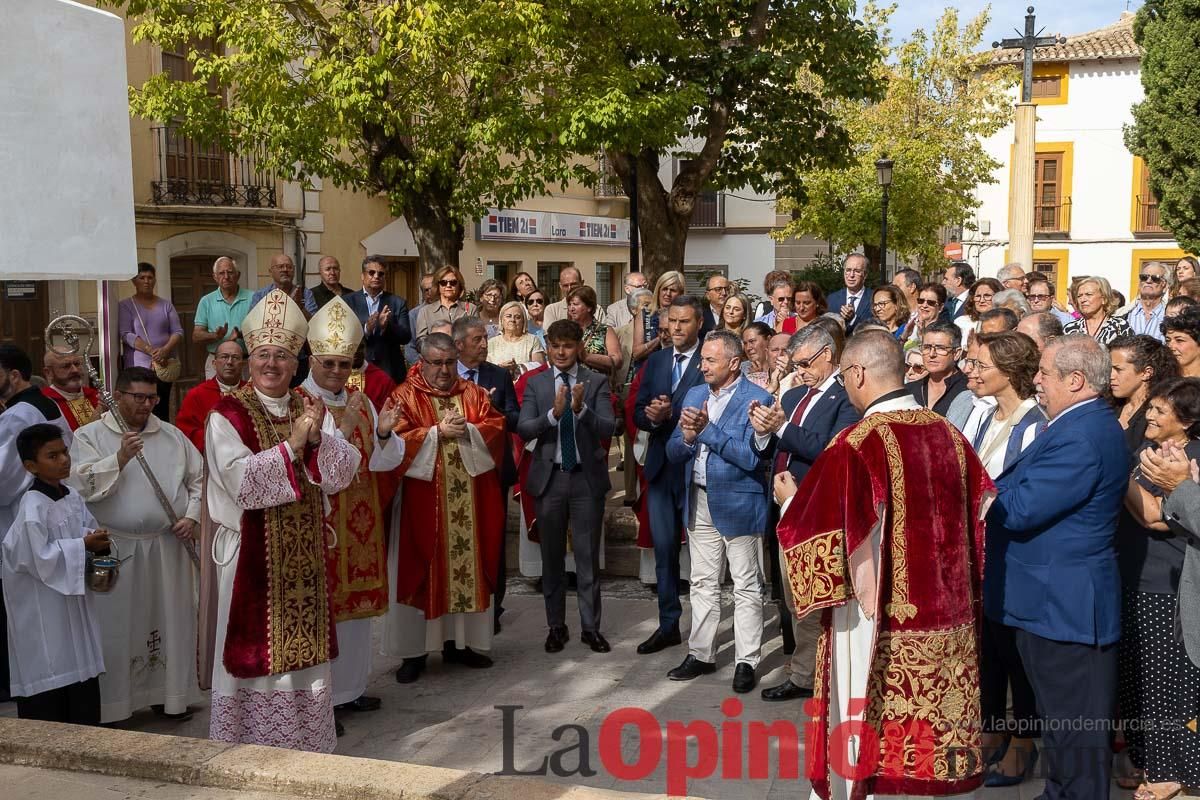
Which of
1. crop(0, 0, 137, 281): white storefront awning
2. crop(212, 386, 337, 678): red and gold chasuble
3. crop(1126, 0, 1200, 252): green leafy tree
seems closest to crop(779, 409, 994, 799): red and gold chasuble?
crop(212, 386, 337, 678): red and gold chasuble

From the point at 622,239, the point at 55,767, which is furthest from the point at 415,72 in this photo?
the point at 622,239

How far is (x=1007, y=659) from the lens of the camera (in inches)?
188

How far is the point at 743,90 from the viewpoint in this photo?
49.6ft

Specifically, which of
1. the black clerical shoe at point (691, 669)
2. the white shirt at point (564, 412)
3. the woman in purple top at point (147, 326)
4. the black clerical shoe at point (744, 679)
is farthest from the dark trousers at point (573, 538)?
the woman in purple top at point (147, 326)

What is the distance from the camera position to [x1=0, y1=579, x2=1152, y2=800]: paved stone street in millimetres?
→ 4979

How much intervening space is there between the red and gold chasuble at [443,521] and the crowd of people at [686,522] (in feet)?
0.05

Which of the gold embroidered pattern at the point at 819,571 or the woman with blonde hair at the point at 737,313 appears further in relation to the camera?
the woman with blonde hair at the point at 737,313

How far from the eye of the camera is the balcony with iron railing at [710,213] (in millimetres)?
32125

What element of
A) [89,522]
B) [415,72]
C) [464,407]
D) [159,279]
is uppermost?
[415,72]

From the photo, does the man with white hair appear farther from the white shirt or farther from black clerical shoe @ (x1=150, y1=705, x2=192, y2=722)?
black clerical shoe @ (x1=150, y1=705, x2=192, y2=722)

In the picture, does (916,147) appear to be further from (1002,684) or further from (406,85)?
(1002,684)

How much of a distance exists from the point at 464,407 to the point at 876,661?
121 inches

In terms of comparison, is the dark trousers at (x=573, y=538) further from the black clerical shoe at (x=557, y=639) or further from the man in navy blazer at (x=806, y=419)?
the man in navy blazer at (x=806, y=419)

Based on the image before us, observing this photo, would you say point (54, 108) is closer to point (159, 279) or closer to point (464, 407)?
point (464, 407)
